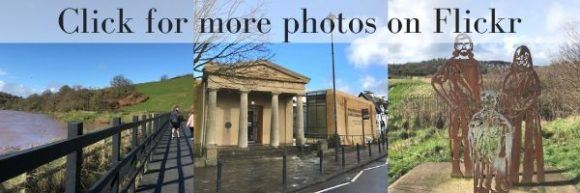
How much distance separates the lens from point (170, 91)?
408 cm

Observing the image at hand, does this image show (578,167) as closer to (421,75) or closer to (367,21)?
(421,75)

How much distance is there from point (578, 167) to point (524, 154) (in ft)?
1.70

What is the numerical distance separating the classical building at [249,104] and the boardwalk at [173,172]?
1.31ft

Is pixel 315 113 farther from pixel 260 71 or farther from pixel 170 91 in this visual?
pixel 170 91

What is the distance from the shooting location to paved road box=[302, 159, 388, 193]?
454 centimetres

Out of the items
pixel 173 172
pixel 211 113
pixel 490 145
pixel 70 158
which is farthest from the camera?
pixel 173 172

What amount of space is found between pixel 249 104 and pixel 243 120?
13 centimetres

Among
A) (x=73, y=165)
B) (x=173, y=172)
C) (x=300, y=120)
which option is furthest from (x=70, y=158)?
(x=173, y=172)

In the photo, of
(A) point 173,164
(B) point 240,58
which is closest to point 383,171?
(B) point 240,58

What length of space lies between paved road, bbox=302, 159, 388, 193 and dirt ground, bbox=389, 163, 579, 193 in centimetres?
45

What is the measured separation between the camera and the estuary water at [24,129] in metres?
6.49

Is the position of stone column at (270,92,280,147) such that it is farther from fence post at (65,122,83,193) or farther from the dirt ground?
fence post at (65,122,83,193)

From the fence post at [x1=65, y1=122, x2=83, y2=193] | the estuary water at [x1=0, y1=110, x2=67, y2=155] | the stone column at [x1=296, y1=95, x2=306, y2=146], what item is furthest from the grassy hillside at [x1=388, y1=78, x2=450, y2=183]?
the estuary water at [x1=0, y1=110, x2=67, y2=155]

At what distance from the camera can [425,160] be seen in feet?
18.7
